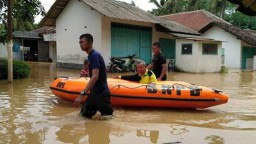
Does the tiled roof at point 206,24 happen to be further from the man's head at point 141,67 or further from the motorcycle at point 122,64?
the man's head at point 141,67

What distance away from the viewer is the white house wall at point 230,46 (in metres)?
23.2

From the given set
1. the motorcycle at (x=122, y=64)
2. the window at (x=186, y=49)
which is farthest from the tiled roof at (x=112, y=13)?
the motorcycle at (x=122, y=64)

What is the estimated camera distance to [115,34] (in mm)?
17094

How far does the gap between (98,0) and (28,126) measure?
13.2 meters

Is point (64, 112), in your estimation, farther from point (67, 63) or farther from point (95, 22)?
point (67, 63)

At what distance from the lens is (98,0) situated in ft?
57.8

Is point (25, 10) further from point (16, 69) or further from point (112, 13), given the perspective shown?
point (112, 13)

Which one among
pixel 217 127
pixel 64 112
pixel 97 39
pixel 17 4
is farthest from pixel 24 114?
pixel 97 39

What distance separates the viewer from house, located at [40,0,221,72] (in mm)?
16594

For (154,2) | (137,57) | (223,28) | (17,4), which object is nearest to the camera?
(17,4)

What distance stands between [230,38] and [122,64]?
35.1 feet

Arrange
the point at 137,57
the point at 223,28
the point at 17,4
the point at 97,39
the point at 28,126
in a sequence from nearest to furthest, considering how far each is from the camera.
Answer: the point at 28,126, the point at 17,4, the point at 97,39, the point at 137,57, the point at 223,28

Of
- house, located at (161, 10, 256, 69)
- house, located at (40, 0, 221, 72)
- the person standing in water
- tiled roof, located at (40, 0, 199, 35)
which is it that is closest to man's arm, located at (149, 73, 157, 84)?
the person standing in water

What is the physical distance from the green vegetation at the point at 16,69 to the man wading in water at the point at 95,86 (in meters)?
7.12
